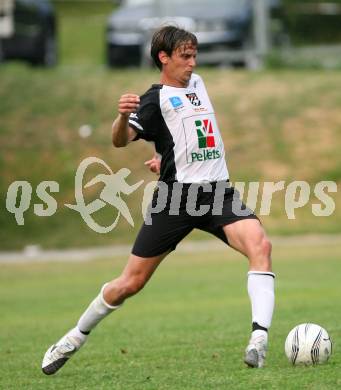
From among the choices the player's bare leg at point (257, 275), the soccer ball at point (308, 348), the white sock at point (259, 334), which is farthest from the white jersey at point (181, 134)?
the soccer ball at point (308, 348)

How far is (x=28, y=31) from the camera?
1070 inches

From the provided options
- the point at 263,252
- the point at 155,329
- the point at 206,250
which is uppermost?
the point at 263,252

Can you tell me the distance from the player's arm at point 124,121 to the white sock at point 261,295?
1268 mm

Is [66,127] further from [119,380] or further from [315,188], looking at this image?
[119,380]

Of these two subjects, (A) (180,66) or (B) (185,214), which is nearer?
(B) (185,214)

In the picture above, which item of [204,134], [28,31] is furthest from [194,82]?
[28,31]

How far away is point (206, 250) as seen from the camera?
20.0 metres

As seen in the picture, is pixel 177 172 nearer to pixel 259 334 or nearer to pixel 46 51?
pixel 259 334

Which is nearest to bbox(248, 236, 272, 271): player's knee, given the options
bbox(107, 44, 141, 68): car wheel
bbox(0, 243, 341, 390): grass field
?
bbox(0, 243, 341, 390): grass field

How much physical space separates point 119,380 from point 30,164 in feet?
51.9

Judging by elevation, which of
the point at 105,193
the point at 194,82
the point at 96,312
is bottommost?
the point at 105,193

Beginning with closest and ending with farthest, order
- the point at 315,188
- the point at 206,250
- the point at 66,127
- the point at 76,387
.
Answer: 1. the point at 76,387
2. the point at 206,250
3. the point at 315,188
4. the point at 66,127

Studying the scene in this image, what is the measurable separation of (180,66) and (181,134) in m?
0.49

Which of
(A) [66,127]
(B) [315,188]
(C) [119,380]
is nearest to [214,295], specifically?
(C) [119,380]
